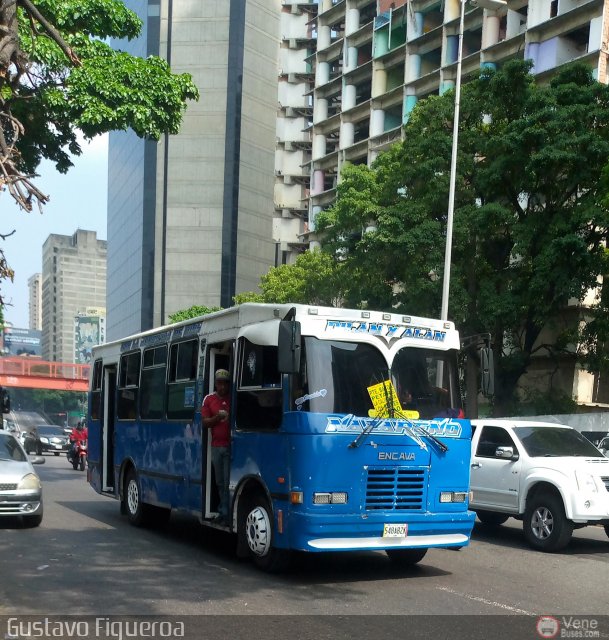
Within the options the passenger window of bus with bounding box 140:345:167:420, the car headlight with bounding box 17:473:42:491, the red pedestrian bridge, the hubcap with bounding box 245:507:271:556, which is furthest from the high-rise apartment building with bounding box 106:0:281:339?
the hubcap with bounding box 245:507:271:556

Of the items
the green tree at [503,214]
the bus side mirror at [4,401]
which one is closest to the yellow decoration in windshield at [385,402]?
the green tree at [503,214]

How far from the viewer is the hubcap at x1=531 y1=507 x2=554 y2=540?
1214 cm

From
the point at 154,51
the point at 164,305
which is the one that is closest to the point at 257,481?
the point at 164,305

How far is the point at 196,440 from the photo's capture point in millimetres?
11273

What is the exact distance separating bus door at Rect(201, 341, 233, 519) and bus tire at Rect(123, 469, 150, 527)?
2.86m

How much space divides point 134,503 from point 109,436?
1975 mm

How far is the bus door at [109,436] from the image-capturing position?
606 inches

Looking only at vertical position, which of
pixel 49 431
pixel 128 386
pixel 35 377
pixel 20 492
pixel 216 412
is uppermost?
pixel 128 386

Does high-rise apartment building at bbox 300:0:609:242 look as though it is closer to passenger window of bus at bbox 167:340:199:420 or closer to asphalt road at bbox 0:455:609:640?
passenger window of bus at bbox 167:340:199:420

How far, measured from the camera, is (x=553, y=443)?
13.0 m

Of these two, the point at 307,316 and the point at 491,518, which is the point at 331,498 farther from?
the point at 491,518

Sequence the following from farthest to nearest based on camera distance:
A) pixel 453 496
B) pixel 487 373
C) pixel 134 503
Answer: pixel 134 503
pixel 487 373
pixel 453 496

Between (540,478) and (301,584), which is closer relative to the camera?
(301,584)

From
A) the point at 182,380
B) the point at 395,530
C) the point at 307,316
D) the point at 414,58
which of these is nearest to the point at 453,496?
the point at 395,530
